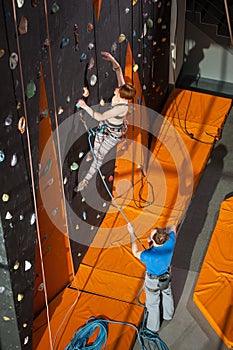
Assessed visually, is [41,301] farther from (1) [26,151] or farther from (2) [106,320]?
(1) [26,151]

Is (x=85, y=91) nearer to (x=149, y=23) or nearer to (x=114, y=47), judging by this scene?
(x=114, y=47)

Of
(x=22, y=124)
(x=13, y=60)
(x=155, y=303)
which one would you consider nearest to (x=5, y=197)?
(x=22, y=124)

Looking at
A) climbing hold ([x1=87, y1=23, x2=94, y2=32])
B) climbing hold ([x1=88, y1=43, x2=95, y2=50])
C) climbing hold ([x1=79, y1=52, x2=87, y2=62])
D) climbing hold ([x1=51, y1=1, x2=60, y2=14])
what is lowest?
climbing hold ([x1=79, y1=52, x2=87, y2=62])

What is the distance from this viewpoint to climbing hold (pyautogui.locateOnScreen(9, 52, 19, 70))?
13.4 feet

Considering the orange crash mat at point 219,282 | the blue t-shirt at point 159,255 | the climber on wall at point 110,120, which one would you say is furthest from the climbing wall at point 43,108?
the orange crash mat at point 219,282

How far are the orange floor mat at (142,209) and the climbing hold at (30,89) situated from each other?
2.28 m

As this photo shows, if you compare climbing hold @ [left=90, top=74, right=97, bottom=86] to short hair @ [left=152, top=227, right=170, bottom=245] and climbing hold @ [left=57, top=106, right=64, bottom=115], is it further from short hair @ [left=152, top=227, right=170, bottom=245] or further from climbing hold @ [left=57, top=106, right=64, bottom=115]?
short hair @ [left=152, top=227, right=170, bottom=245]

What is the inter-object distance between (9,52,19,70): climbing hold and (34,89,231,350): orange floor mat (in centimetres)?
260

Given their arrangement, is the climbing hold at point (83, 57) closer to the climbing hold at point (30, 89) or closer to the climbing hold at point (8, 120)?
the climbing hold at point (30, 89)

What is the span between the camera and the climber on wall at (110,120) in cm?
552

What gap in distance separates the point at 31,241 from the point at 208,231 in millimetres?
2589

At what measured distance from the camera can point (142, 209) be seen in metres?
7.00

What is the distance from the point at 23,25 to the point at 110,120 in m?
1.78

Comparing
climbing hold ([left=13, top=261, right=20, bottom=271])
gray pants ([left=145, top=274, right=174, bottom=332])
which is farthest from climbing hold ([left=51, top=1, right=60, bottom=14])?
gray pants ([left=145, top=274, right=174, bottom=332])
